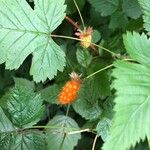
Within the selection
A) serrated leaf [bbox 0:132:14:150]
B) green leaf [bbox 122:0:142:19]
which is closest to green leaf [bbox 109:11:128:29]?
green leaf [bbox 122:0:142:19]

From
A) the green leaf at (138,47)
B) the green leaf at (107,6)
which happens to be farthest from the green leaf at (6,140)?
the green leaf at (107,6)

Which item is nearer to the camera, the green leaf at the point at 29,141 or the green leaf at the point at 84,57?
the green leaf at the point at 29,141

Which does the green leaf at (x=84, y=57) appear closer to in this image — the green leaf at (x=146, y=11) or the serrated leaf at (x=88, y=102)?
the serrated leaf at (x=88, y=102)

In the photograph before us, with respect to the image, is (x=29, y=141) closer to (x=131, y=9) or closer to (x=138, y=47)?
(x=138, y=47)

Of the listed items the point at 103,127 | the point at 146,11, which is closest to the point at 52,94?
the point at 103,127

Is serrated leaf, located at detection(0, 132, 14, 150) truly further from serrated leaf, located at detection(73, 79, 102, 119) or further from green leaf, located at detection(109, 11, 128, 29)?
green leaf, located at detection(109, 11, 128, 29)

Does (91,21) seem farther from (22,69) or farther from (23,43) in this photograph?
(23,43)
